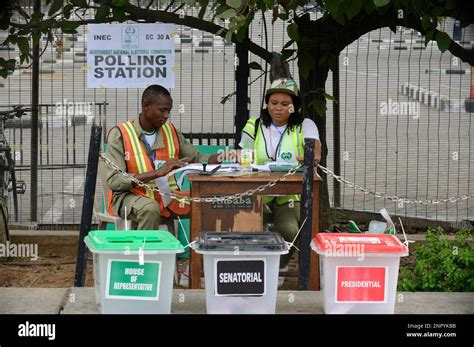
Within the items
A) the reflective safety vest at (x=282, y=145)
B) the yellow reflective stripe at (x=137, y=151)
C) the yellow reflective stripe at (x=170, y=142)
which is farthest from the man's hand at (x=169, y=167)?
the reflective safety vest at (x=282, y=145)

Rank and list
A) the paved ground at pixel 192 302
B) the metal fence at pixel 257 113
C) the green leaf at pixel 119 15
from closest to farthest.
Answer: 1. the paved ground at pixel 192 302
2. the green leaf at pixel 119 15
3. the metal fence at pixel 257 113

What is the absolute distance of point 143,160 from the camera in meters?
7.25

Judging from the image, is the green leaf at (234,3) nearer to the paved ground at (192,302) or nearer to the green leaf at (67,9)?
the paved ground at (192,302)

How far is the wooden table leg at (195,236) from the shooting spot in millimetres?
6742

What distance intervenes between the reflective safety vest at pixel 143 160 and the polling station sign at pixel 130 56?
64 cm

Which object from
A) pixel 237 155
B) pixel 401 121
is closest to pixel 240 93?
pixel 237 155

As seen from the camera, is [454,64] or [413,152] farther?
[413,152]

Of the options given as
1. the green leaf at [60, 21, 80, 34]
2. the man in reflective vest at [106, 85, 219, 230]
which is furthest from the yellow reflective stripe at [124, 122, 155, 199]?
the green leaf at [60, 21, 80, 34]

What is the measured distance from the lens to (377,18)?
8.47m

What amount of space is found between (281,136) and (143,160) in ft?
3.33

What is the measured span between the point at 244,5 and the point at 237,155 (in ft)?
4.68

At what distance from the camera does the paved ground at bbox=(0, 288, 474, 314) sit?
5.86 m
